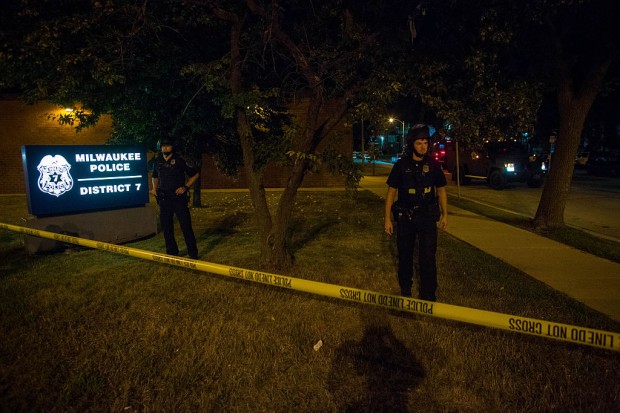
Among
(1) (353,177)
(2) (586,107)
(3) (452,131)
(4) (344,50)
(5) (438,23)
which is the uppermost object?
(5) (438,23)

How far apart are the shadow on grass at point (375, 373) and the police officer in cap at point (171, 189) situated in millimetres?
3529

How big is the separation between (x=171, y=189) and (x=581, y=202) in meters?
13.7

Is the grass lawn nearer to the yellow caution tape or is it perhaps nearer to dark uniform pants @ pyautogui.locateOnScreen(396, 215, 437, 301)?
dark uniform pants @ pyautogui.locateOnScreen(396, 215, 437, 301)


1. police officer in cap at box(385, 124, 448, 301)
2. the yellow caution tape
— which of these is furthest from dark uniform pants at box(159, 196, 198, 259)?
police officer in cap at box(385, 124, 448, 301)

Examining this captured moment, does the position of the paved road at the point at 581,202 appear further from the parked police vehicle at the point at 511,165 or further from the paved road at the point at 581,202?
the parked police vehicle at the point at 511,165

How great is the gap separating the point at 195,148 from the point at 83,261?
3.64 metres

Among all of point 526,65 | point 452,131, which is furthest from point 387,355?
point 526,65

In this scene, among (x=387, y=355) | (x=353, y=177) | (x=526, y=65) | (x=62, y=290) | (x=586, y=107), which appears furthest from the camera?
(x=586, y=107)

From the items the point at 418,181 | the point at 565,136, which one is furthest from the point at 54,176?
the point at 565,136

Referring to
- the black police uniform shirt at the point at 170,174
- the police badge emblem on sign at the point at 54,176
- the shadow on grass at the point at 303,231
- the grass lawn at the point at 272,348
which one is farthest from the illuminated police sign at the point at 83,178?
the shadow on grass at the point at 303,231

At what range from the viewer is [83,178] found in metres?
8.05

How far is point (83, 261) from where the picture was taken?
6996 mm

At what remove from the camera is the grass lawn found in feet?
10.5

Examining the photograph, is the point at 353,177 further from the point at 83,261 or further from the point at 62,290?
the point at 83,261
